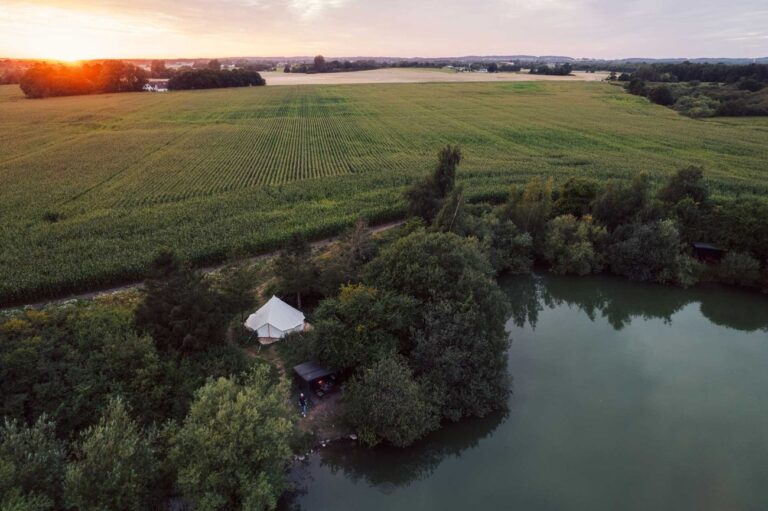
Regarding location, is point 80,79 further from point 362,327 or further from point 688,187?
point 688,187

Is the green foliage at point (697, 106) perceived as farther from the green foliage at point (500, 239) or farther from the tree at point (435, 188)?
the tree at point (435, 188)

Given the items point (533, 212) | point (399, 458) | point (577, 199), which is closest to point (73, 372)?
point (399, 458)

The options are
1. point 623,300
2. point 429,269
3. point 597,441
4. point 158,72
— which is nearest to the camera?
point 597,441

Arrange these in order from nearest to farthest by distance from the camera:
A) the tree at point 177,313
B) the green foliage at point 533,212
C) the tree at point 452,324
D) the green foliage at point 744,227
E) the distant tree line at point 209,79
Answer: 1. the tree at point 177,313
2. the tree at point 452,324
3. the green foliage at point 744,227
4. the green foliage at point 533,212
5. the distant tree line at point 209,79

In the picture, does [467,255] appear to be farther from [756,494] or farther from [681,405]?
[756,494]

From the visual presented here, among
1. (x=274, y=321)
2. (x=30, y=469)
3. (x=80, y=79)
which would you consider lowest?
(x=274, y=321)

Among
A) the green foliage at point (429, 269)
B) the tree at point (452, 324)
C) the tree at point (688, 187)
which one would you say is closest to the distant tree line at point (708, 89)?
the tree at point (688, 187)

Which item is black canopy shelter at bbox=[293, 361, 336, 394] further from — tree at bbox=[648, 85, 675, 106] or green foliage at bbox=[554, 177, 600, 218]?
tree at bbox=[648, 85, 675, 106]
